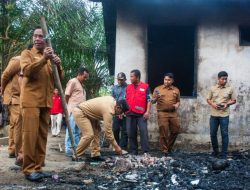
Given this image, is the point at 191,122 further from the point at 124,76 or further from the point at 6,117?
the point at 6,117

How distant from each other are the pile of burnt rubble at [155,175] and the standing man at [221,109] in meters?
1.16

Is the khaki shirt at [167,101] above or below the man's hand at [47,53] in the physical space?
below

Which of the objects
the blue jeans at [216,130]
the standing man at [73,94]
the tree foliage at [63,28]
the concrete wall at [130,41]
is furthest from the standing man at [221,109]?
the tree foliage at [63,28]

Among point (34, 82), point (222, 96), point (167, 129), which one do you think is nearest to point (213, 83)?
point (222, 96)

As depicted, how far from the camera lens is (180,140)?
31.7 ft

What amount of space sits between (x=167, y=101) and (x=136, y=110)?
73cm

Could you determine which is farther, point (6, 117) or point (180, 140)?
point (6, 117)

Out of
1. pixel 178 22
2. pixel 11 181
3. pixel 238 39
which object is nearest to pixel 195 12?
pixel 178 22

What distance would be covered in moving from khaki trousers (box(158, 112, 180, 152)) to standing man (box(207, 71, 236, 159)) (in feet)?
2.54

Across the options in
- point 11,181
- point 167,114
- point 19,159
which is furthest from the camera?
point 167,114

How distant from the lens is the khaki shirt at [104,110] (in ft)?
23.5

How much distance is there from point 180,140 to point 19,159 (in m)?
4.61

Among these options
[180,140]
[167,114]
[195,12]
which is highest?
[195,12]

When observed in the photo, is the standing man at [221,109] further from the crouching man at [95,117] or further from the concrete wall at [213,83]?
the crouching man at [95,117]
